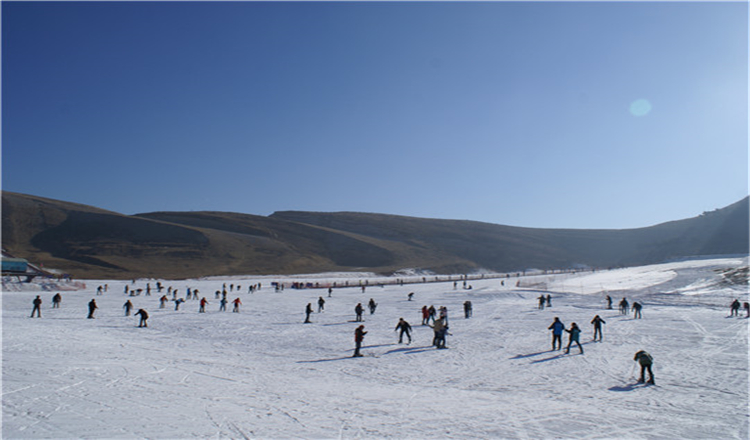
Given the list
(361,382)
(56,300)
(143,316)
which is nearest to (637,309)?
(361,382)

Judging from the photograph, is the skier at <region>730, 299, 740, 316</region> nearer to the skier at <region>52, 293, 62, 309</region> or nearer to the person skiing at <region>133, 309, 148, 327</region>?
the person skiing at <region>133, 309, 148, 327</region>

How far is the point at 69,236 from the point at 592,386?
117m

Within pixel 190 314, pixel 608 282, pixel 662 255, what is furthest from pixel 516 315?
pixel 662 255

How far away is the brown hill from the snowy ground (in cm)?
6274

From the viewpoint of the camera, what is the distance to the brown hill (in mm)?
87312

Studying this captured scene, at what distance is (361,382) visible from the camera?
10648mm

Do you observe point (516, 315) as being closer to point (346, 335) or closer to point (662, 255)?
point (346, 335)

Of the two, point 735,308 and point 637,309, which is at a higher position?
point 735,308

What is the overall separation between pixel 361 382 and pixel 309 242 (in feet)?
365

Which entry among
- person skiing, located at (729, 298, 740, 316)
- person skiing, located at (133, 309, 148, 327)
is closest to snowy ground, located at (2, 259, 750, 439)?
person skiing, located at (133, 309, 148, 327)

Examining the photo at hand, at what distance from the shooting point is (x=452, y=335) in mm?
18359

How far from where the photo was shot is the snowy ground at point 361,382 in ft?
23.8

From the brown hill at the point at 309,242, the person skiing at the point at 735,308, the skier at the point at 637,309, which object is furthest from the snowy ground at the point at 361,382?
the brown hill at the point at 309,242

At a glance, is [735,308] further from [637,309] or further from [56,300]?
[56,300]
